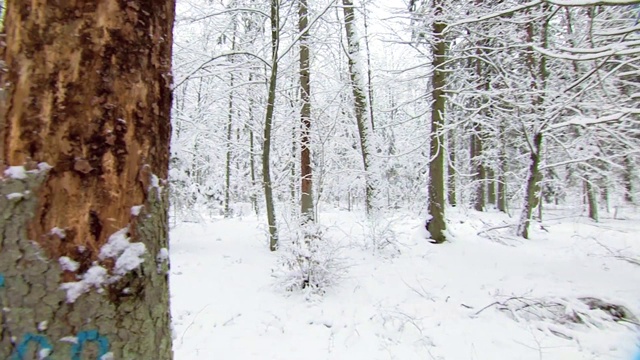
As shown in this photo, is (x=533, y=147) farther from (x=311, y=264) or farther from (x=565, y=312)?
(x=311, y=264)

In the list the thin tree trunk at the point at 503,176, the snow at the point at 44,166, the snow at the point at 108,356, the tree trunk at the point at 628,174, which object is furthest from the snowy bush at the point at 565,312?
the thin tree trunk at the point at 503,176

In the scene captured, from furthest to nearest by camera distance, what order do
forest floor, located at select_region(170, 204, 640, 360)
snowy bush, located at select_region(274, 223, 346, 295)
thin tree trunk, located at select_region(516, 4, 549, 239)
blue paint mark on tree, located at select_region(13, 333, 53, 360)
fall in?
thin tree trunk, located at select_region(516, 4, 549, 239) → snowy bush, located at select_region(274, 223, 346, 295) → forest floor, located at select_region(170, 204, 640, 360) → blue paint mark on tree, located at select_region(13, 333, 53, 360)

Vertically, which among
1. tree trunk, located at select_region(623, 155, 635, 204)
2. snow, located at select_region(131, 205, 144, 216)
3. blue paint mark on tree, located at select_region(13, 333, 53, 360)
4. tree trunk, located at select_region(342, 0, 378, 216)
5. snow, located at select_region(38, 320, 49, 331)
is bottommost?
blue paint mark on tree, located at select_region(13, 333, 53, 360)

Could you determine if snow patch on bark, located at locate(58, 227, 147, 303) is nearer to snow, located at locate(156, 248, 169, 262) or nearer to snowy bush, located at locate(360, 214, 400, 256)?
snow, located at locate(156, 248, 169, 262)

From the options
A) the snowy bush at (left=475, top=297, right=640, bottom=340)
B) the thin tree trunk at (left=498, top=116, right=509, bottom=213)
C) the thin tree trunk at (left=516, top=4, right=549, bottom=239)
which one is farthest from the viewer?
the thin tree trunk at (left=498, top=116, right=509, bottom=213)

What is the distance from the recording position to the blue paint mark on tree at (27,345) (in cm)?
96

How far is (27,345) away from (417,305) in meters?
4.83

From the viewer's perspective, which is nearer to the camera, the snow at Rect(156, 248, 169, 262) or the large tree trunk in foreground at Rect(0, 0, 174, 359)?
the large tree trunk in foreground at Rect(0, 0, 174, 359)

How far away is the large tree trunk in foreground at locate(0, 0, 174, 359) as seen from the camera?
38.3 inches

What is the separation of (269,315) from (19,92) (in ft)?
14.0

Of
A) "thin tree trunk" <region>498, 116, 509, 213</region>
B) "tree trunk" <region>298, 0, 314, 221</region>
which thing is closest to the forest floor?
"tree trunk" <region>298, 0, 314, 221</region>

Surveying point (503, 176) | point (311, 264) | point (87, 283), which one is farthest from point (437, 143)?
point (503, 176)

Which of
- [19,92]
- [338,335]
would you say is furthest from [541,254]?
[19,92]

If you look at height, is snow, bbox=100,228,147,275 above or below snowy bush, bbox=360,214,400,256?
above
